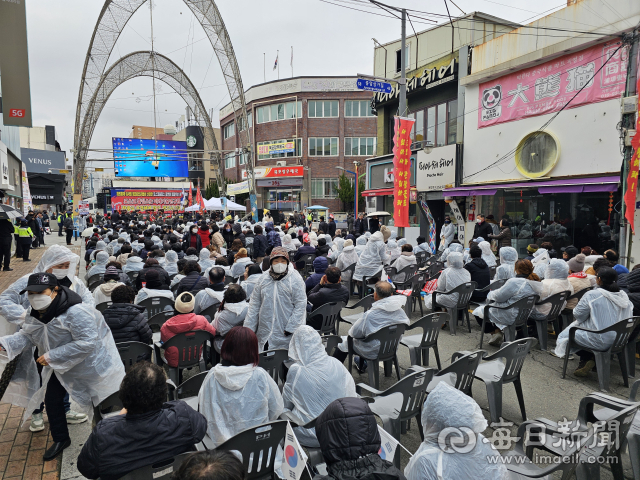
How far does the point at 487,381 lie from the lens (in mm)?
3852

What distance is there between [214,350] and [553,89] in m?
12.9

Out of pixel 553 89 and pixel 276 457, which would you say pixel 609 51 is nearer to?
pixel 553 89

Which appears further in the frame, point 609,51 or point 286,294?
point 609,51

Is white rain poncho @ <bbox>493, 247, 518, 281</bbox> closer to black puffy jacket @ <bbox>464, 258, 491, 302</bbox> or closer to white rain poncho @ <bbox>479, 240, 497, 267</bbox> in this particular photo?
black puffy jacket @ <bbox>464, 258, 491, 302</bbox>

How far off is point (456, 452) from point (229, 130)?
54.5 metres

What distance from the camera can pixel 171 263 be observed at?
346 inches

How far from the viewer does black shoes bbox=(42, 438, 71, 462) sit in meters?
3.44

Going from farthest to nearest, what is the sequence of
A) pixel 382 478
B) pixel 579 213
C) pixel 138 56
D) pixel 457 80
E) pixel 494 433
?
pixel 138 56
pixel 457 80
pixel 579 213
pixel 494 433
pixel 382 478

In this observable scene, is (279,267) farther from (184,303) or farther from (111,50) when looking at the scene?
(111,50)

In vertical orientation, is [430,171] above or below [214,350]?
above

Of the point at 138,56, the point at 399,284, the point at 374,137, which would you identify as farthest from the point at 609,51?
the point at 138,56

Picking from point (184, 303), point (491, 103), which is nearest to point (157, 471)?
point (184, 303)

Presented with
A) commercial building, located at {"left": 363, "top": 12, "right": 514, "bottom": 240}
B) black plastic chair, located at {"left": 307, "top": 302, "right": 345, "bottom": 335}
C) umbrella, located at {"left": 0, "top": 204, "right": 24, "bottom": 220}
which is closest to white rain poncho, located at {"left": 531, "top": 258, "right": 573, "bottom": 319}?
black plastic chair, located at {"left": 307, "top": 302, "right": 345, "bottom": 335}

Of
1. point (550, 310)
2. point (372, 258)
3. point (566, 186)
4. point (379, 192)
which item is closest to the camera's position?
point (550, 310)
